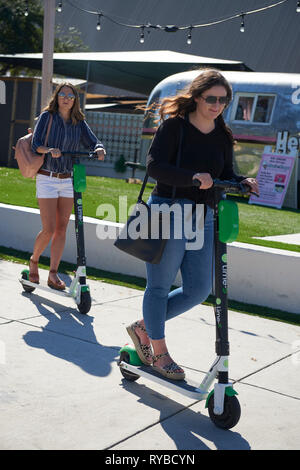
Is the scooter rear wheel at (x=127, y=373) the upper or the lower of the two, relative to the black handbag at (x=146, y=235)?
lower

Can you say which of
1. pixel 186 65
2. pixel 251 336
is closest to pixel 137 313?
pixel 251 336

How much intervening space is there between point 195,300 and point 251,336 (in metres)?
1.68

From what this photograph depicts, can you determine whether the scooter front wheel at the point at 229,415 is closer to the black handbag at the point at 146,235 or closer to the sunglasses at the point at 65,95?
the black handbag at the point at 146,235

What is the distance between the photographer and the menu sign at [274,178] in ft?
47.1

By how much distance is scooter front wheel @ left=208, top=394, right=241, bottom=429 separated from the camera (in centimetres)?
329

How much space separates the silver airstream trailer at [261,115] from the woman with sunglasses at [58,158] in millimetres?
8714

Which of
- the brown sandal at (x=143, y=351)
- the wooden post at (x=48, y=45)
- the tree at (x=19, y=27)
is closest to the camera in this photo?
the brown sandal at (x=143, y=351)

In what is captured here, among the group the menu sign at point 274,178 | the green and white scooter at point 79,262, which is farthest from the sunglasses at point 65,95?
the menu sign at point 274,178

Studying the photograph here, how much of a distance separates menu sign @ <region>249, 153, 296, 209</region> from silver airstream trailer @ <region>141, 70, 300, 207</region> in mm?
229

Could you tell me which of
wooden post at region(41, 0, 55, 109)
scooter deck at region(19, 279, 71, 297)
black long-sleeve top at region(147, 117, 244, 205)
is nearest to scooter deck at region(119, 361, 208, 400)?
black long-sleeve top at region(147, 117, 244, 205)

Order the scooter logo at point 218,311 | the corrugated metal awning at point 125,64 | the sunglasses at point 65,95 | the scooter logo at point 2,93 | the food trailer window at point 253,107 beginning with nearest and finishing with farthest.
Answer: the scooter logo at point 218,311 < the sunglasses at point 65,95 < the food trailer window at point 253,107 < the corrugated metal awning at point 125,64 < the scooter logo at point 2,93

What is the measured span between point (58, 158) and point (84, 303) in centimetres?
131

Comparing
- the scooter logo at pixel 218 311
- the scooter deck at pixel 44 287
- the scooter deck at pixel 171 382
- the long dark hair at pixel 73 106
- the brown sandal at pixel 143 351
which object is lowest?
the scooter deck at pixel 44 287

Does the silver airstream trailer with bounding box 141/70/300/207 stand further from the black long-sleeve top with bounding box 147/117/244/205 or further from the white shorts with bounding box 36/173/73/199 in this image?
the black long-sleeve top with bounding box 147/117/244/205
